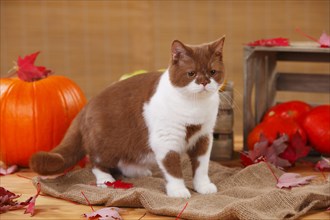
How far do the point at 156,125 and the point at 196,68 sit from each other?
10.0 inches

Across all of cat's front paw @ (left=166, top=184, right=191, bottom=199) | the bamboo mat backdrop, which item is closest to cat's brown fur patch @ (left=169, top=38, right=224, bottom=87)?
cat's front paw @ (left=166, top=184, right=191, bottom=199)

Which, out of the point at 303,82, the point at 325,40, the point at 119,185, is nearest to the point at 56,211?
the point at 119,185

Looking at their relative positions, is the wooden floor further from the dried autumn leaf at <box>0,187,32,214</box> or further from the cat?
the cat

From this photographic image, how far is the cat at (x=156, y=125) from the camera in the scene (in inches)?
82.7

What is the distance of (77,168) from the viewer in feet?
8.70

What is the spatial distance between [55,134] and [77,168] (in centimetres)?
17

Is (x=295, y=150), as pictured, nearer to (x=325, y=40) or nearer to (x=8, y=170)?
(x=325, y=40)

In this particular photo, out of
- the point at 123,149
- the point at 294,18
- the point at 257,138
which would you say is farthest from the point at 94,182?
the point at 294,18

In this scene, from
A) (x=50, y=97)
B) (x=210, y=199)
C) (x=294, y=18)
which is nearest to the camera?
(x=210, y=199)

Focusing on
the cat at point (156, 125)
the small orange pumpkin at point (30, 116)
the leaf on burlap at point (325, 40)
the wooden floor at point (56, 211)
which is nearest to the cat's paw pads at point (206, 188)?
the cat at point (156, 125)

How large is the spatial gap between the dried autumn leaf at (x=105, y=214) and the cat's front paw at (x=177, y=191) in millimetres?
246

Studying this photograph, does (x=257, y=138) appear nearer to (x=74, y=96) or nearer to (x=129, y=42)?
(x=74, y=96)

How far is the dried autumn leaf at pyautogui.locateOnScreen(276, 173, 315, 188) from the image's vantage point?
227 cm

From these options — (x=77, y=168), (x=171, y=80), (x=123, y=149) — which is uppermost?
(x=171, y=80)
